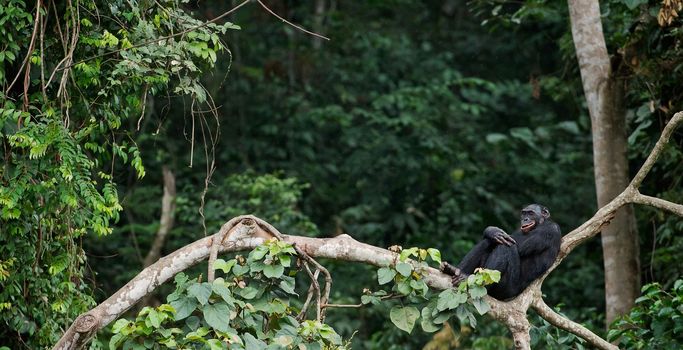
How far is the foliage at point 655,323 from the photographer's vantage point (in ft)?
24.8

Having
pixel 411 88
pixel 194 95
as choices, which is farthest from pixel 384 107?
pixel 194 95

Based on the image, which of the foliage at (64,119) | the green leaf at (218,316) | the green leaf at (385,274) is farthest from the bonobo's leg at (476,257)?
the green leaf at (218,316)

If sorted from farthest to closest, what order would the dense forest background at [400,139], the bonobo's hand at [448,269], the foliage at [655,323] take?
the dense forest background at [400,139]
the foliage at [655,323]
the bonobo's hand at [448,269]

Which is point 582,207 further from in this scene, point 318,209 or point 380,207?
point 318,209

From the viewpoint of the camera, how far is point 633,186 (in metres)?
6.68

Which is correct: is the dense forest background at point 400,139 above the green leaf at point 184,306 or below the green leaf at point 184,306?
below

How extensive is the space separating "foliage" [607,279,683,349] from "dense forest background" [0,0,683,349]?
2.33 m

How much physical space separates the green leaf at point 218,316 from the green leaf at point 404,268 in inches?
44.5

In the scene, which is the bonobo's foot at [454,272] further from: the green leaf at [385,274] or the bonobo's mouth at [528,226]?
the bonobo's mouth at [528,226]

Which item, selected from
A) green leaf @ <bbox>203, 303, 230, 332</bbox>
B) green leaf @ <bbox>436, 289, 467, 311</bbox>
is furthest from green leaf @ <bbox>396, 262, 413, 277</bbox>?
green leaf @ <bbox>203, 303, 230, 332</bbox>

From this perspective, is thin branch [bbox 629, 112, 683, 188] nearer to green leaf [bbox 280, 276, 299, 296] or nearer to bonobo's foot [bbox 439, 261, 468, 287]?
bonobo's foot [bbox 439, 261, 468, 287]

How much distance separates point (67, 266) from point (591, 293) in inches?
357

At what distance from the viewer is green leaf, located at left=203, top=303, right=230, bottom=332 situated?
5.22 meters

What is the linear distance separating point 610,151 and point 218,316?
591cm
